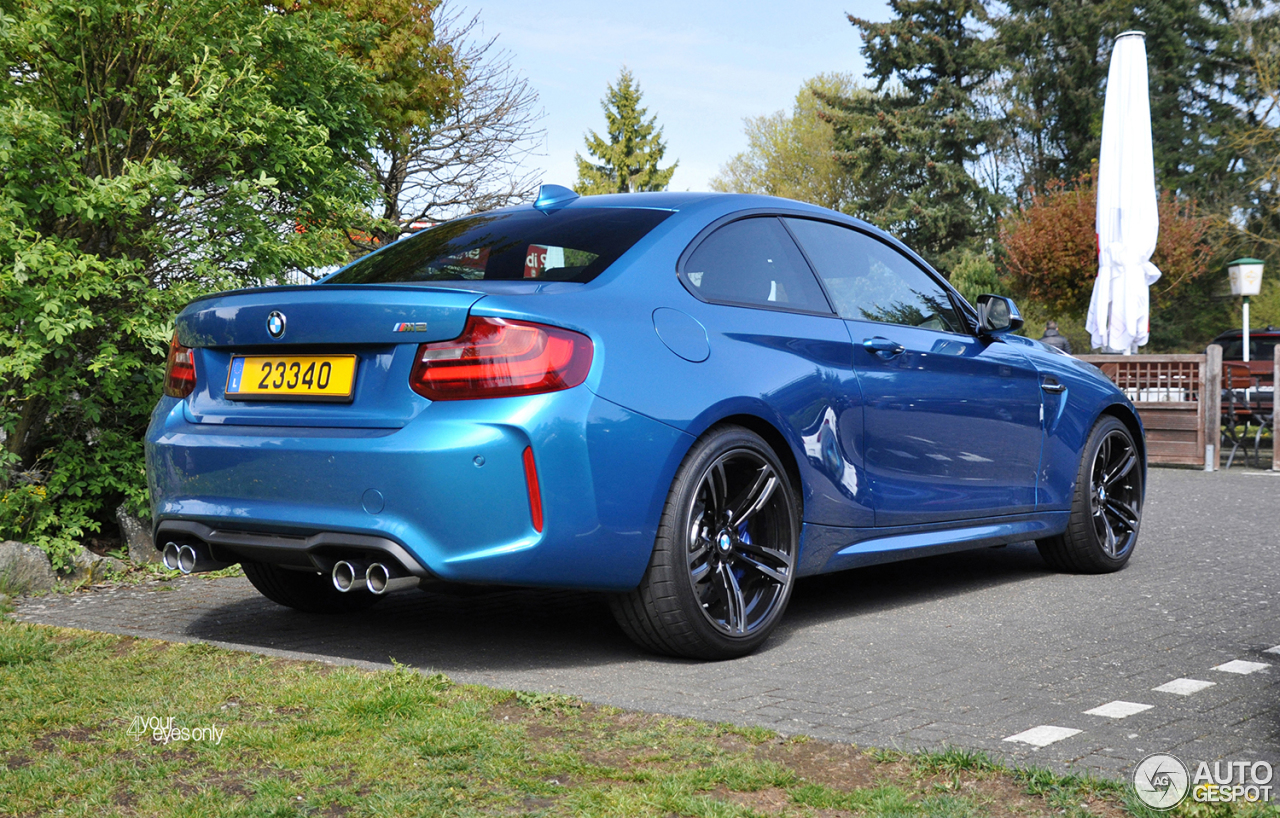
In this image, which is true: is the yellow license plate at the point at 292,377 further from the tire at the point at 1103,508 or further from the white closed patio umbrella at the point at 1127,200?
the white closed patio umbrella at the point at 1127,200

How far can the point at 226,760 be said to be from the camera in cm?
298

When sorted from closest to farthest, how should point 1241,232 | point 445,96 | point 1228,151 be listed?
point 445,96 → point 1241,232 → point 1228,151

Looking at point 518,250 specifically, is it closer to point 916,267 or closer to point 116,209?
point 916,267

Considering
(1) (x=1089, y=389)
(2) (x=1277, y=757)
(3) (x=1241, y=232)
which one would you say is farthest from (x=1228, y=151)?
(2) (x=1277, y=757)

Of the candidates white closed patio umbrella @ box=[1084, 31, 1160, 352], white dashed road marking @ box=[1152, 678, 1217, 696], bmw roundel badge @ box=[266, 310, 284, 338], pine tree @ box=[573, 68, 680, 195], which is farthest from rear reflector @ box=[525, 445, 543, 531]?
pine tree @ box=[573, 68, 680, 195]

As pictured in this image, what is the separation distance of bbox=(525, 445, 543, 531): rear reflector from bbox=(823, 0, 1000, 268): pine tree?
3803cm

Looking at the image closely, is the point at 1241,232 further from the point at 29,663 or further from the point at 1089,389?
the point at 29,663

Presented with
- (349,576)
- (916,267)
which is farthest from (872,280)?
(349,576)

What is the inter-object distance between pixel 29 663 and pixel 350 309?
1.55 m

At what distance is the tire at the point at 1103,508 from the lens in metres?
6.07

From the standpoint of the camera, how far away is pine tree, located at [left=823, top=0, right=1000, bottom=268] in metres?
40.9

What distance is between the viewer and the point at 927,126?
41.4 metres

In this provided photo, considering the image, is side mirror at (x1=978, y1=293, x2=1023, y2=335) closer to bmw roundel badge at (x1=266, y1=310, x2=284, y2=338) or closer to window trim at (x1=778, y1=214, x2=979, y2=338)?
window trim at (x1=778, y1=214, x2=979, y2=338)

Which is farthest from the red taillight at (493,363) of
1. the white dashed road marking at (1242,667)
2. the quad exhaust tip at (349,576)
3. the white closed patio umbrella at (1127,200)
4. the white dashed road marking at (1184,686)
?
the white closed patio umbrella at (1127,200)
